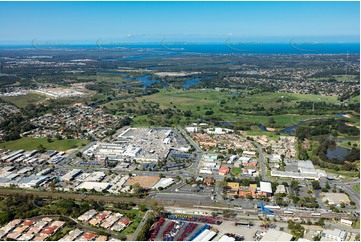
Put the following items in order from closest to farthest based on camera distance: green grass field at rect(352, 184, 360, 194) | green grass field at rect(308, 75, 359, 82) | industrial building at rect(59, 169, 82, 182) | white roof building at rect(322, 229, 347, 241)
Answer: white roof building at rect(322, 229, 347, 241) < green grass field at rect(352, 184, 360, 194) < industrial building at rect(59, 169, 82, 182) < green grass field at rect(308, 75, 359, 82)

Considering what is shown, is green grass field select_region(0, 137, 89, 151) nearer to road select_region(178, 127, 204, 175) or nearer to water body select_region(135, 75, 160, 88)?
road select_region(178, 127, 204, 175)

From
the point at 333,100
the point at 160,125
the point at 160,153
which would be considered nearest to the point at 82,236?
the point at 160,153

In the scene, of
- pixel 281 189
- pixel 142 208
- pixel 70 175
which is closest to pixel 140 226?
pixel 142 208

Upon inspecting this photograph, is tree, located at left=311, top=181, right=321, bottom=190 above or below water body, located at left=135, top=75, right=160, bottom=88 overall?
below

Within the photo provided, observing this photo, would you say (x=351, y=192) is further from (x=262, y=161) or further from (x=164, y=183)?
(x=164, y=183)

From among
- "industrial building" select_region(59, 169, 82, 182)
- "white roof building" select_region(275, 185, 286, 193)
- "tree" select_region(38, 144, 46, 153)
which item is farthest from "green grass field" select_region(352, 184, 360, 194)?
"tree" select_region(38, 144, 46, 153)

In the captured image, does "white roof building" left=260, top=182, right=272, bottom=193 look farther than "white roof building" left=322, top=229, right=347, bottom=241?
Yes
